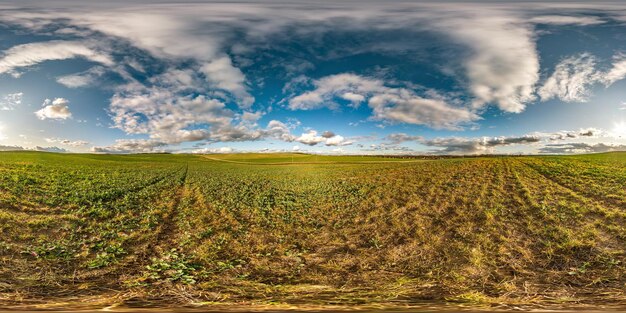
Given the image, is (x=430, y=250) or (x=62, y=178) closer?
(x=430, y=250)

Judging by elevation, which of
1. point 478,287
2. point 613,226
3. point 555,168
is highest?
point 555,168

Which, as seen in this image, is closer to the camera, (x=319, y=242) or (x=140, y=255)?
(x=140, y=255)

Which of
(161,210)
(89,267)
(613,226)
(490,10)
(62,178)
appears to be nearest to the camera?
(89,267)

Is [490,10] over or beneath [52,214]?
over

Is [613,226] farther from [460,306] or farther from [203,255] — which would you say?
[203,255]

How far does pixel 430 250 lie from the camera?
15.7 ft

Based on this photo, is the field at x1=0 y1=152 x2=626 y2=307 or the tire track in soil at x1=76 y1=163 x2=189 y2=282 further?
the tire track in soil at x1=76 y1=163 x2=189 y2=282

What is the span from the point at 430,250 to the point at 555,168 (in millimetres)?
8200

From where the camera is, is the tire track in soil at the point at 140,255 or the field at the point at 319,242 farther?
the tire track in soil at the point at 140,255

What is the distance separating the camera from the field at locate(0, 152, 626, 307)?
3387 millimetres

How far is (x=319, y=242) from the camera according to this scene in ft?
17.6

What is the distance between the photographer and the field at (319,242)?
11.1ft

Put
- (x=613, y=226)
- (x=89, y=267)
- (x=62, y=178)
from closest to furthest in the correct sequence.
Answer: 1. (x=89, y=267)
2. (x=613, y=226)
3. (x=62, y=178)

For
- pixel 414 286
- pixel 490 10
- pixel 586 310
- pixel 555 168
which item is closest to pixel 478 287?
pixel 414 286
